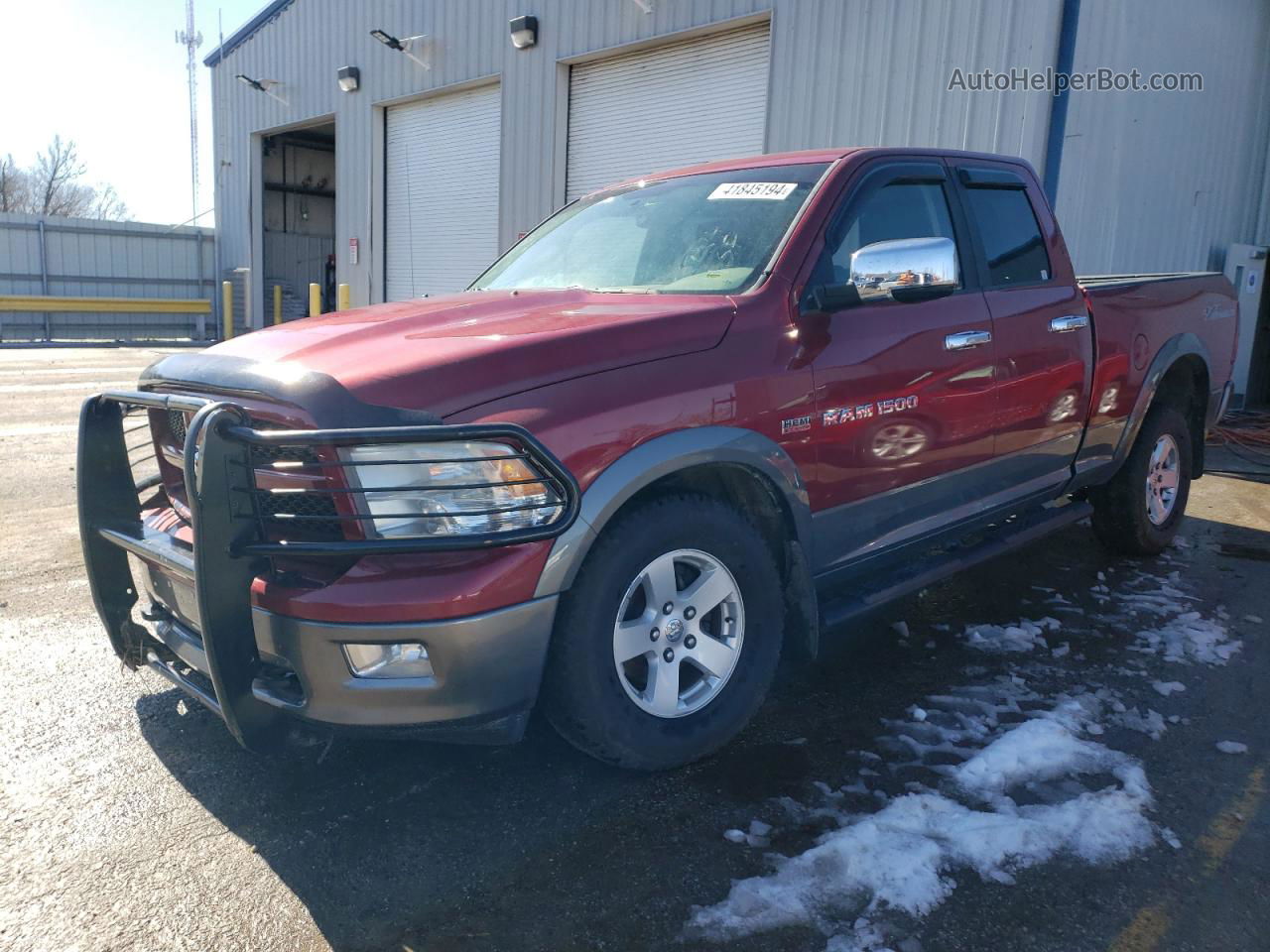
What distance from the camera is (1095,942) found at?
2.24 metres

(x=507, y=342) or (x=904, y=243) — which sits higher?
(x=904, y=243)

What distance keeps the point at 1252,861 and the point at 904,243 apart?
6.59ft

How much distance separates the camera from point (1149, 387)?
5020 mm

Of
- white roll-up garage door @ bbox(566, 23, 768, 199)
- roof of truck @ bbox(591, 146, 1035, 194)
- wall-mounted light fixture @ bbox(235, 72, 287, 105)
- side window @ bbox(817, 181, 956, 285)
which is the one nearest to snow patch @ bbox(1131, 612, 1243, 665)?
side window @ bbox(817, 181, 956, 285)

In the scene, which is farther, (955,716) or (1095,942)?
(955,716)

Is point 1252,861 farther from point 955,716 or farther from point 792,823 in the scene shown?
point 792,823

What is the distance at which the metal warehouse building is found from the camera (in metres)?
8.88

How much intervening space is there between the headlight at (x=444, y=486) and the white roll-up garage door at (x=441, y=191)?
12.4 m

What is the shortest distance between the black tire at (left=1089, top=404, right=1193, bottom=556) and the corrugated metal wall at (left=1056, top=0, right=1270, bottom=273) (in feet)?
13.4

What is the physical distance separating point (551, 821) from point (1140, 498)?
3952 mm

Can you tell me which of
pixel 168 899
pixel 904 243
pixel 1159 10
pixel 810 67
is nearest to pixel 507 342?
pixel 904 243

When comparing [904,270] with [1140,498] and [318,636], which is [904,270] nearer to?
[318,636]
